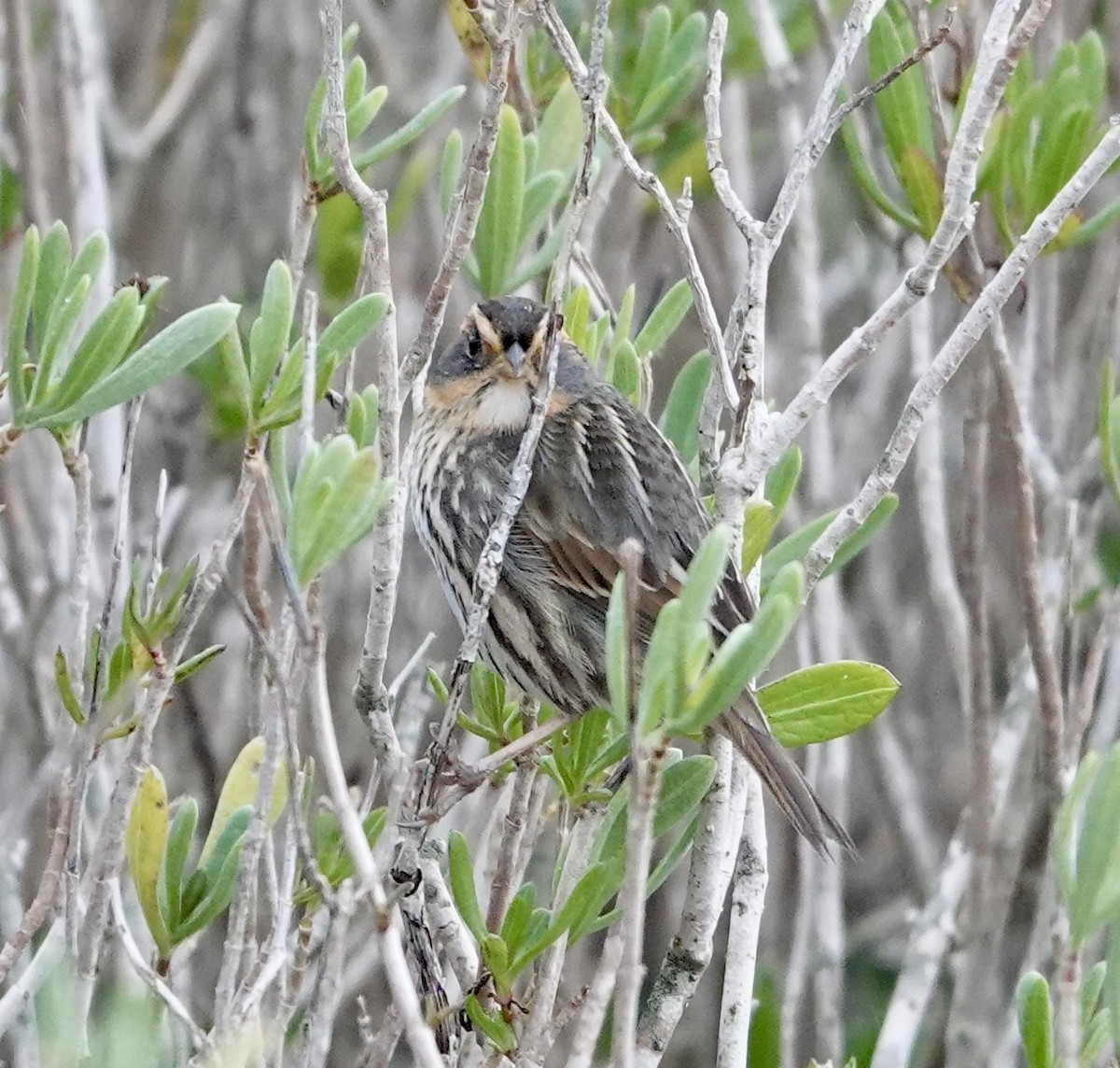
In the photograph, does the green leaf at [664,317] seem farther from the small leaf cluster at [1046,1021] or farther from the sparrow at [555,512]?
the small leaf cluster at [1046,1021]

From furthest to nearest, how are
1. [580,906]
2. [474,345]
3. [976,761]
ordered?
[474,345]
[976,761]
[580,906]

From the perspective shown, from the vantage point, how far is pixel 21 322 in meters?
1.89

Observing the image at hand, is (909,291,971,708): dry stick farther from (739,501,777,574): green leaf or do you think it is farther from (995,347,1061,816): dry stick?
(739,501,777,574): green leaf

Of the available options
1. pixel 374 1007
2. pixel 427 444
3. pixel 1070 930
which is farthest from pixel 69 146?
pixel 1070 930

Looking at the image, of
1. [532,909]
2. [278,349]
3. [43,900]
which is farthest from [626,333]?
[43,900]

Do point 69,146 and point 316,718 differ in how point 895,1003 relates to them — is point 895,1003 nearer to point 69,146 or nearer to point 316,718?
point 316,718

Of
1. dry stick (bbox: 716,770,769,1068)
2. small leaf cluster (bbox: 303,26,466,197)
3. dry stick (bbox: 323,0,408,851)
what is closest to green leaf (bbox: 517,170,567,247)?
small leaf cluster (bbox: 303,26,466,197)

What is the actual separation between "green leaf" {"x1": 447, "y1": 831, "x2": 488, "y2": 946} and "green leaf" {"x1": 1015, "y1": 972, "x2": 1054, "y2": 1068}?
1.86 feet

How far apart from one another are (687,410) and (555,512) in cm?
31

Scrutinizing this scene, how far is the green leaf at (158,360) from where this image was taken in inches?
71.2

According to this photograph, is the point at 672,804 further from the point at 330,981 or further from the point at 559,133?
the point at 559,133

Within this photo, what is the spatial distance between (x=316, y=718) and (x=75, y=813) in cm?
55

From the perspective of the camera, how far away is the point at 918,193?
2668 millimetres

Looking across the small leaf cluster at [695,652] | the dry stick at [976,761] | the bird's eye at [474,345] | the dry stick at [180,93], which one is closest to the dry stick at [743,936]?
the small leaf cluster at [695,652]
